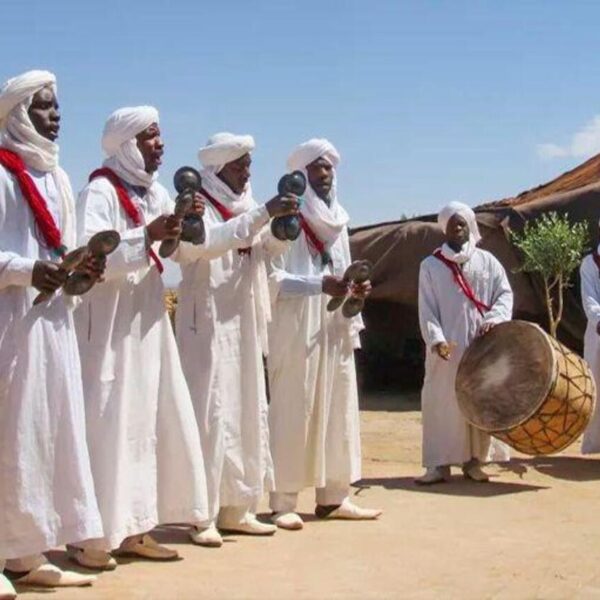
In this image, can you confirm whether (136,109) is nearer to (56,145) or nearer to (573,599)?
(56,145)

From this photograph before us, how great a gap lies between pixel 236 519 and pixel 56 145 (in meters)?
2.49

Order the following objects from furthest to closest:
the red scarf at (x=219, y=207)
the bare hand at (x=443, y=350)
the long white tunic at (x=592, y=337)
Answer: the long white tunic at (x=592, y=337) < the bare hand at (x=443, y=350) < the red scarf at (x=219, y=207)

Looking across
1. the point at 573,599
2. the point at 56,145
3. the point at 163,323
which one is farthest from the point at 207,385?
the point at 573,599

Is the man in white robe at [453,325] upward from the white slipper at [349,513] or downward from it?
upward

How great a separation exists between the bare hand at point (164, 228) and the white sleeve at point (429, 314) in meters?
3.72

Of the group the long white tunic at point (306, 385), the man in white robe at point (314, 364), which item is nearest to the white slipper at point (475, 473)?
the man in white robe at point (314, 364)

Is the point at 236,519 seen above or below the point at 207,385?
below

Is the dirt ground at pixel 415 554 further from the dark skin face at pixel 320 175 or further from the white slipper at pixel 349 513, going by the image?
the dark skin face at pixel 320 175

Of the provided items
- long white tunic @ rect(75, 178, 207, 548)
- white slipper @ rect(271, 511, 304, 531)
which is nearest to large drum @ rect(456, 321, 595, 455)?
white slipper @ rect(271, 511, 304, 531)

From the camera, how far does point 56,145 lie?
5.15 metres

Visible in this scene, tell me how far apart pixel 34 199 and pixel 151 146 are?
97 centimetres

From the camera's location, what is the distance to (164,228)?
5.44 metres

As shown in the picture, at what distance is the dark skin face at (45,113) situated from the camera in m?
5.10

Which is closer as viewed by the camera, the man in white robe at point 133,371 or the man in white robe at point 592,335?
the man in white robe at point 133,371
